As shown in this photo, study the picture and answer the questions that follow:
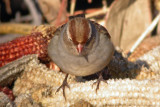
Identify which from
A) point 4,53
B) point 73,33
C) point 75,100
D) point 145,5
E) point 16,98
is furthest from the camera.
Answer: point 145,5

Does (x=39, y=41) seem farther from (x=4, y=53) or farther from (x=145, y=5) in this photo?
(x=145, y=5)

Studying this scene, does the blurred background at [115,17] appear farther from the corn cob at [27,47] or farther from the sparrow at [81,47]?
the sparrow at [81,47]

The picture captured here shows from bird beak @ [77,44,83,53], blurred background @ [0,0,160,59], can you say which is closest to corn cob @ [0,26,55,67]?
bird beak @ [77,44,83,53]

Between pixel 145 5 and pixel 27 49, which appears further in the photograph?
pixel 145 5

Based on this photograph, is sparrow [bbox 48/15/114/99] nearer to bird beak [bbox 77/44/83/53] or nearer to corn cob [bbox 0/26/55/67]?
bird beak [bbox 77/44/83/53]

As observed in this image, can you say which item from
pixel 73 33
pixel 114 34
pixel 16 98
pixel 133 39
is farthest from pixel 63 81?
pixel 133 39

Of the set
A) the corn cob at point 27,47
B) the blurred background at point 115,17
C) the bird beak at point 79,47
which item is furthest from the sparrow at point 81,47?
the blurred background at point 115,17
